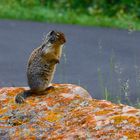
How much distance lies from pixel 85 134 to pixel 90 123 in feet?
0.34

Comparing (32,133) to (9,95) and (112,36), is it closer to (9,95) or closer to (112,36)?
(9,95)

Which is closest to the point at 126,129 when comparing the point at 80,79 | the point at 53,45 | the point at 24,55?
the point at 53,45

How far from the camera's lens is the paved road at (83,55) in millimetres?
10697

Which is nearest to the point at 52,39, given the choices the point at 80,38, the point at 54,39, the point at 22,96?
the point at 54,39

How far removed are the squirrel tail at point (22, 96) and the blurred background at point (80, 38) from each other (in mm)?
4655

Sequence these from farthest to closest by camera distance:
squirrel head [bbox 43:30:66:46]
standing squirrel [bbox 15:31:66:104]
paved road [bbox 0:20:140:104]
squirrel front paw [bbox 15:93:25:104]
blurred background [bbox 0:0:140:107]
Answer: blurred background [bbox 0:0:140:107]
paved road [bbox 0:20:140:104]
squirrel head [bbox 43:30:66:46]
standing squirrel [bbox 15:31:66:104]
squirrel front paw [bbox 15:93:25:104]

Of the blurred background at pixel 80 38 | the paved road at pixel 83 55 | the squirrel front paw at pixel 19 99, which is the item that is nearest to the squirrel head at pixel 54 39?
the squirrel front paw at pixel 19 99

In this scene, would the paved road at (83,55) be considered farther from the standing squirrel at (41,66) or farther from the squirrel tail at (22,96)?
the squirrel tail at (22,96)

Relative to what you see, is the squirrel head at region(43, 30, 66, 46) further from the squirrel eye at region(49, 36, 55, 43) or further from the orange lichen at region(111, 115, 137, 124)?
the orange lichen at region(111, 115, 137, 124)

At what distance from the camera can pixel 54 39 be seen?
516cm

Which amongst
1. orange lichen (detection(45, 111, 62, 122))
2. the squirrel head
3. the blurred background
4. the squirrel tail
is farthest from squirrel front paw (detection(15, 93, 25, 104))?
the blurred background

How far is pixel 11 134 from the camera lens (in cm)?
411

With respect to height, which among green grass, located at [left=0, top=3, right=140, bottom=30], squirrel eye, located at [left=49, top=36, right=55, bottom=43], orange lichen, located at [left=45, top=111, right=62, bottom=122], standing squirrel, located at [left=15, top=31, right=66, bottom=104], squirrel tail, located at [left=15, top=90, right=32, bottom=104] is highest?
squirrel eye, located at [left=49, top=36, right=55, bottom=43]

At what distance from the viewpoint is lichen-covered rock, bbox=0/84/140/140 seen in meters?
3.79
